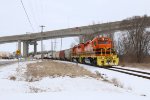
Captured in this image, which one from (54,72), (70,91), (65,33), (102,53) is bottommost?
(70,91)

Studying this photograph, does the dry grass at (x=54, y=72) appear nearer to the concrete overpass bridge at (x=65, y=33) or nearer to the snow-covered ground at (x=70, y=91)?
the snow-covered ground at (x=70, y=91)

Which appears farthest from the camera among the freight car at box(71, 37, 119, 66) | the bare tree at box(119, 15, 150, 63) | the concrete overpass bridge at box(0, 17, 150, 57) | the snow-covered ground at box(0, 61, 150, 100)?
the concrete overpass bridge at box(0, 17, 150, 57)

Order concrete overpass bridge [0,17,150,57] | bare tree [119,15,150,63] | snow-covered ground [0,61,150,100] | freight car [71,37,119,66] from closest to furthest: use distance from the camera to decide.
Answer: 1. snow-covered ground [0,61,150,100]
2. freight car [71,37,119,66]
3. bare tree [119,15,150,63]
4. concrete overpass bridge [0,17,150,57]

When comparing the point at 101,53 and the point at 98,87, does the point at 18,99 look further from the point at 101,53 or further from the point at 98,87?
the point at 101,53

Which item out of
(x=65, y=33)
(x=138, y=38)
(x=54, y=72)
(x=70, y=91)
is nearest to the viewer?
(x=70, y=91)

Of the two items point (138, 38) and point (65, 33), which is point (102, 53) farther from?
point (65, 33)

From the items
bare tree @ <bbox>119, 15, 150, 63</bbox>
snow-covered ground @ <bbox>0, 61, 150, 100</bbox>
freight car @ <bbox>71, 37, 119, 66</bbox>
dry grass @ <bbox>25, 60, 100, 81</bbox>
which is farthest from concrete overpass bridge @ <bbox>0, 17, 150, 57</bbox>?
snow-covered ground @ <bbox>0, 61, 150, 100</bbox>

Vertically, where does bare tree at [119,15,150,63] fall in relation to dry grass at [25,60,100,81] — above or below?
above

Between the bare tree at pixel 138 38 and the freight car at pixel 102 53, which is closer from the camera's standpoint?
the freight car at pixel 102 53

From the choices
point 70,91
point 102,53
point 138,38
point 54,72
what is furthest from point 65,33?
point 70,91

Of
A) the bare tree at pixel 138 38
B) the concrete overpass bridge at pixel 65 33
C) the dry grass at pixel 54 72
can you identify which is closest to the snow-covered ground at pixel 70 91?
the dry grass at pixel 54 72

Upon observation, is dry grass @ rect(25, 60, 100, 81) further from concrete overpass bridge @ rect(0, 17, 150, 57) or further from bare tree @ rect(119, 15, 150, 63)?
concrete overpass bridge @ rect(0, 17, 150, 57)

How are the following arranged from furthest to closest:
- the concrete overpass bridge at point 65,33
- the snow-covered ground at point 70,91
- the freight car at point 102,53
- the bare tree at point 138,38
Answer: the concrete overpass bridge at point 65,33 → the bare tree at point 138,38 → the freight car at point 102,53 → the snow-covered ground at point 70,91

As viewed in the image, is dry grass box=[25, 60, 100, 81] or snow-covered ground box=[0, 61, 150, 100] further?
dry grass box=[25, 60, 100, 81]
